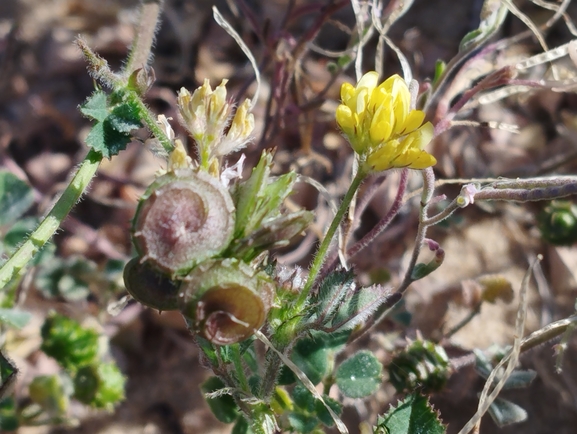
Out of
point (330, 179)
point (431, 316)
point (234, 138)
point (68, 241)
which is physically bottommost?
point (431, 316)

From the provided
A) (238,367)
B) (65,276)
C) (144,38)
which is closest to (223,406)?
(238,367)

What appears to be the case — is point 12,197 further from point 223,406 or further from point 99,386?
point 223,406

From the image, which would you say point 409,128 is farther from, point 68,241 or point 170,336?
point 68,241

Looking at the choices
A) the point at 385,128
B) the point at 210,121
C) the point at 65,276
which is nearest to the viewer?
the point at 385,128

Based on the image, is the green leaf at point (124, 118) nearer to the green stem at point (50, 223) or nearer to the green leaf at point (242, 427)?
the green stem at point (50, 223)

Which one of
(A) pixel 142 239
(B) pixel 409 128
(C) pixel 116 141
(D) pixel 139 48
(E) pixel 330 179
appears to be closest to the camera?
(A) pixel 142 239

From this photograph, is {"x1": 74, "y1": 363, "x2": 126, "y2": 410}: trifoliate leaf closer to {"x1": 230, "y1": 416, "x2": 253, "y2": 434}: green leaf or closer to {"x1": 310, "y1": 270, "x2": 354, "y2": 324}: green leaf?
{"x1": 230, "y1": 416, "x2": 253, "y2": 434}: green leaf

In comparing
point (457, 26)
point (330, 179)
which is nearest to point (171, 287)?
point (330, 179)

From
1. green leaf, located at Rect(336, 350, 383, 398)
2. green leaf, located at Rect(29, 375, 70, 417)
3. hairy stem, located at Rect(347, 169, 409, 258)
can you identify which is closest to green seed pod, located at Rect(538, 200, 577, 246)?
hairy stem, located at Rect(347, 169, 409, 258)
